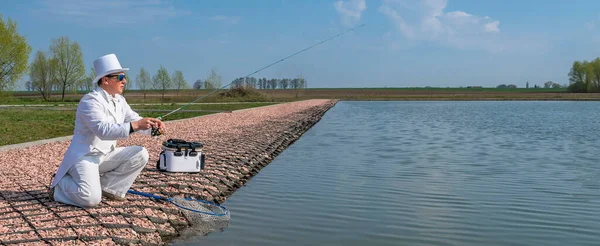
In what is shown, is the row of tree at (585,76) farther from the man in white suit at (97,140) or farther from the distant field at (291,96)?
the man in white suit at (97,140)

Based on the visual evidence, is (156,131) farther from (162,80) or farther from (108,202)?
(162,80)

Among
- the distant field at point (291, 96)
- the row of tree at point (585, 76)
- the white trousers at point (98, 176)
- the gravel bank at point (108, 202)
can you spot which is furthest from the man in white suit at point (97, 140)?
the row of tree at point (585, 76)

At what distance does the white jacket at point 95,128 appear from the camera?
5836 mm

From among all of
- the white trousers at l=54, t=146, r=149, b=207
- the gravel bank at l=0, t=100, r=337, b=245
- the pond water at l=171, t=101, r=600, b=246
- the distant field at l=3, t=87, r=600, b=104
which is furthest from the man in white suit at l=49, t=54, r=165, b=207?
the distant field at l=3, t=87, r=600, b=104

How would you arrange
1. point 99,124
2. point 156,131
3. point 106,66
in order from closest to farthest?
point 99,124, point 106,66, point 156,131

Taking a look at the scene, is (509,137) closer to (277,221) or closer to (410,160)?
(410,160)

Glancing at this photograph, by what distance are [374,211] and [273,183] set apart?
2.47 meters

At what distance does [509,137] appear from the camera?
1947 cm

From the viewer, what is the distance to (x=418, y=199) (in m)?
8.23

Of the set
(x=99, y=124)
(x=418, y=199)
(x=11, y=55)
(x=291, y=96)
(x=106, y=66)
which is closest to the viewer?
(x=99, y=124)

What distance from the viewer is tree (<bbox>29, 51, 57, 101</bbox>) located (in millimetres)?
60344

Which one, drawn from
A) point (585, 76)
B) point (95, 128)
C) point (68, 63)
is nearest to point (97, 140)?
point (95, 128)

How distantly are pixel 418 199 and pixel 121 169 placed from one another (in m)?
3.82

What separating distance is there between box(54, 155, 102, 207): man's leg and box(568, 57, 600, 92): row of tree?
108258 mm
